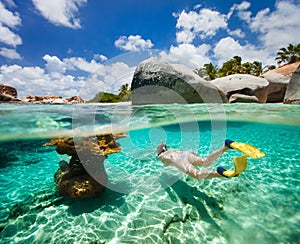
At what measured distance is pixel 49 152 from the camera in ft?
33.5

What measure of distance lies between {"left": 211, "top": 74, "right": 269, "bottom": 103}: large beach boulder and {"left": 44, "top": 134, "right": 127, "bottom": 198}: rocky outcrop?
17056 mm

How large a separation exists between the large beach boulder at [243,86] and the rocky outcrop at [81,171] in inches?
671

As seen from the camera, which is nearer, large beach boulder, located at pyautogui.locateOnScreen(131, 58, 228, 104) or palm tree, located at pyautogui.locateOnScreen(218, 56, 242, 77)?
large beach boulder, located at pyautogui.locateOnScreen(131, 58, 228, 104)

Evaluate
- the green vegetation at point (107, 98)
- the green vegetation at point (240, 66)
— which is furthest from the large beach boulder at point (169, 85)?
the green vegetation at point (240, 66)

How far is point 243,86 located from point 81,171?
1853 centimetres

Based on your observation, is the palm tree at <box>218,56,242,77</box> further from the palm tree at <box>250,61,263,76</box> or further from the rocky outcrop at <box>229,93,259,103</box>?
the rocky outcrop at <box>229,93,259,103</box>

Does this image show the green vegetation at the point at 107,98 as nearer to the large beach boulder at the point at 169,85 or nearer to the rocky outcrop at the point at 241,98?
the large beach boulder at the point at 169,85

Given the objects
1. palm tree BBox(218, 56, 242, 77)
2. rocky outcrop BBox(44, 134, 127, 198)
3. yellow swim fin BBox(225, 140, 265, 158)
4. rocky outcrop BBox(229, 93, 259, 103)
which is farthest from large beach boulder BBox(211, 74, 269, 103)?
palm tree BBox(218, 56, 242, 77)

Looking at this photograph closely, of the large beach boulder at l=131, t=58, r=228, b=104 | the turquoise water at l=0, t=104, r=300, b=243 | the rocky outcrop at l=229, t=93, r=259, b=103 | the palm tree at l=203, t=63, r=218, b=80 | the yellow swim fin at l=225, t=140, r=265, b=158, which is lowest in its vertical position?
the turquoise water at l=0, t=104, r=300, b=243

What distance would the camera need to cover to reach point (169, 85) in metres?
15.5

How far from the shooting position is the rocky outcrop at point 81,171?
420cm

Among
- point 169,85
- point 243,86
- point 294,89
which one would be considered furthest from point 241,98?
point 169,85

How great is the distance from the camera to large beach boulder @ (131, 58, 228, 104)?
15289mm

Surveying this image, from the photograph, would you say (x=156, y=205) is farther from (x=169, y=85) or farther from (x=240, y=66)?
(x=240, y=66)
